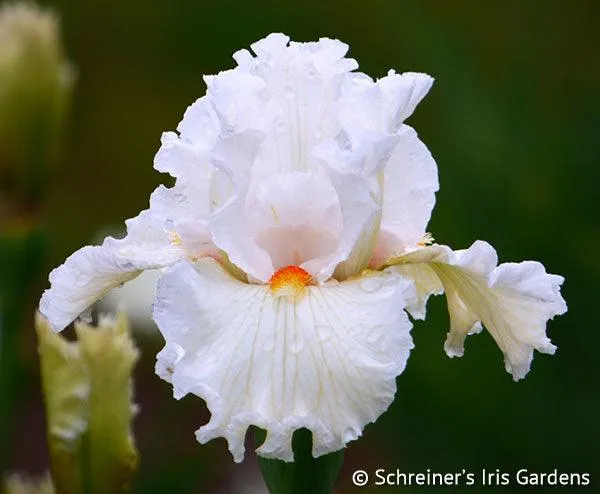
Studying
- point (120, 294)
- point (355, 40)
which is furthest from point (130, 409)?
point (355, 40)

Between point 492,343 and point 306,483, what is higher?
point 492,343

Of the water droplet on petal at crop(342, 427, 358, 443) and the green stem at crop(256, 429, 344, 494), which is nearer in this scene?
the water droplet on petal at crop(342, 427, 358, 443)

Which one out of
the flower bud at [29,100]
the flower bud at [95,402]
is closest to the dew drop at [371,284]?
the flower bud at [95,402]

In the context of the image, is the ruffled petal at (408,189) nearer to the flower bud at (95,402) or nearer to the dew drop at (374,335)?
the dew drop at (374,335)

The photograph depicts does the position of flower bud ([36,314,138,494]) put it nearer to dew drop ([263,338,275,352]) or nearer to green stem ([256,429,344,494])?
green stem ([256,429,344,494])

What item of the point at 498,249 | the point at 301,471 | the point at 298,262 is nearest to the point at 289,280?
the point at 298,262

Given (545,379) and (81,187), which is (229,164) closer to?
(545,379)

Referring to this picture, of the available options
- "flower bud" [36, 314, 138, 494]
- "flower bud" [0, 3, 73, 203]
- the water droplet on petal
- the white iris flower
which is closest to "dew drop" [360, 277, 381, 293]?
the white iris flower

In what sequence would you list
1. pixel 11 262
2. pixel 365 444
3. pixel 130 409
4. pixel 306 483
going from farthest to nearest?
pixel 365 444 < pixel 11 262 < pixel 130 409 < pixel 306 483
